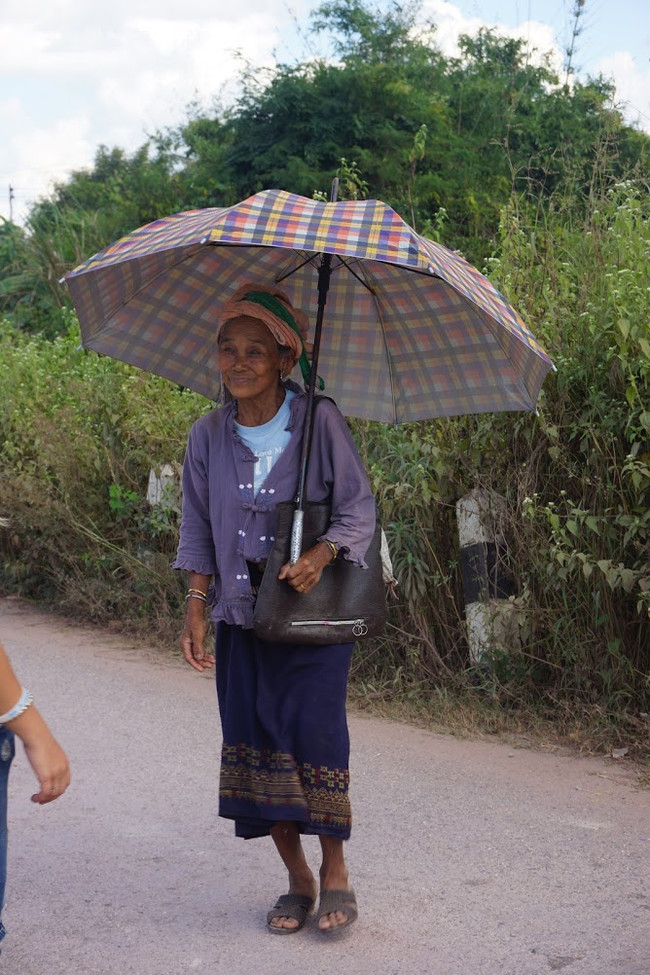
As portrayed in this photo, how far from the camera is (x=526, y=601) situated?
571 cm

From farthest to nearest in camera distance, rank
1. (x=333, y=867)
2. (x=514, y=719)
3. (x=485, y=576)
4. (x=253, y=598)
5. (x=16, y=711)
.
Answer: (x=485, y=576), (x=514, y=719), (x=333, y=867), (x=253, y=598), (x=16, y=711)

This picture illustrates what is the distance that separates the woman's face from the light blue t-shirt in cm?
10

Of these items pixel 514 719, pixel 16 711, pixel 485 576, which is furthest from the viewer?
pixel 485 576

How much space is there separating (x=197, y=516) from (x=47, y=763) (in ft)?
4.93

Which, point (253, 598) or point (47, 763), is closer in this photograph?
point (47, 763)

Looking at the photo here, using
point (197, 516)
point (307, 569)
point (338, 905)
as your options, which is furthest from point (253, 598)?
point (338, 905)

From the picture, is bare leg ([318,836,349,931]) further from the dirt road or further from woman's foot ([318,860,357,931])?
the dirt road

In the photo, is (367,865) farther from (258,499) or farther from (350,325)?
(350,325)

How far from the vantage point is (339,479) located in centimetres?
357

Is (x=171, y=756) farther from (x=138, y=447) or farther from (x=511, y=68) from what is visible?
(x=511, y=68)

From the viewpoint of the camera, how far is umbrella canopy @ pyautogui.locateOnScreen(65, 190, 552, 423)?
3918mm

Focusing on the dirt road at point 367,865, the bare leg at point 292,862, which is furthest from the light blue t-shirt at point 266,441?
the dirt road at point 367,865

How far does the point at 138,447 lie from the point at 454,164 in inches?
346

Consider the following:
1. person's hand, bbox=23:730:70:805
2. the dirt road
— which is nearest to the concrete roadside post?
the dirt road
